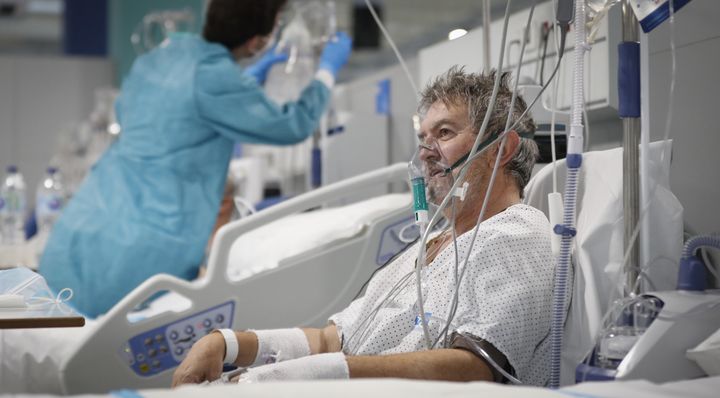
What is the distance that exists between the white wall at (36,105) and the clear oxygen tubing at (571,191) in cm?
684

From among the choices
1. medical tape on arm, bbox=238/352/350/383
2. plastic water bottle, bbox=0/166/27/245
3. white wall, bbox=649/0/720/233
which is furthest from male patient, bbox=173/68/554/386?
plastic water bottle, bbox=0/166/27/245

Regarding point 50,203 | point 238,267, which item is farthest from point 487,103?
point 50,203

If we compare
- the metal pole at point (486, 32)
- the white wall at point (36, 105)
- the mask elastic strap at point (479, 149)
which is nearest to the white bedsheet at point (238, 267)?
the metal pole at point (486, 32)

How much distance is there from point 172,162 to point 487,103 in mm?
1393

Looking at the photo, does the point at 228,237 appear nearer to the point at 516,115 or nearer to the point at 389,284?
the point at 389,284

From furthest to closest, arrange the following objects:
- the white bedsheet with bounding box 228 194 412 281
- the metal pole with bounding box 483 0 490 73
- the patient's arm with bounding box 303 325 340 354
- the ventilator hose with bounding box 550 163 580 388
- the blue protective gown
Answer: the blue protective gown, the white bedsheet with bounding box 228 194 412 281, the metal pole with bounding box 483 0 490 73, the patient's arm with bounding box 303 325 340 354, the ventilator hose with bounding box 550 163 580 388

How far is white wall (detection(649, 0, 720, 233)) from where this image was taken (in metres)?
1.78

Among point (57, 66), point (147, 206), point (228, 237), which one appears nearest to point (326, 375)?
point (228, 237)

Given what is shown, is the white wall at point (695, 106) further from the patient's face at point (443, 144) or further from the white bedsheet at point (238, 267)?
the white bedsheet at point (238, 267)

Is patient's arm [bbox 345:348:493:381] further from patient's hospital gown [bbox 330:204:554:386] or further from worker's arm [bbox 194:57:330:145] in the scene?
worker's arm [bbox 194:57:330:145]

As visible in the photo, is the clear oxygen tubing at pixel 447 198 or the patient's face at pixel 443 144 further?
the patient's face at pixel 443 144

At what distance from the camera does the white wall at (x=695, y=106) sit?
1783mm

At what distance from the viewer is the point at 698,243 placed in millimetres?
1580

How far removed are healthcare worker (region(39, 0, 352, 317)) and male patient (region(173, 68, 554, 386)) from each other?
102cm
